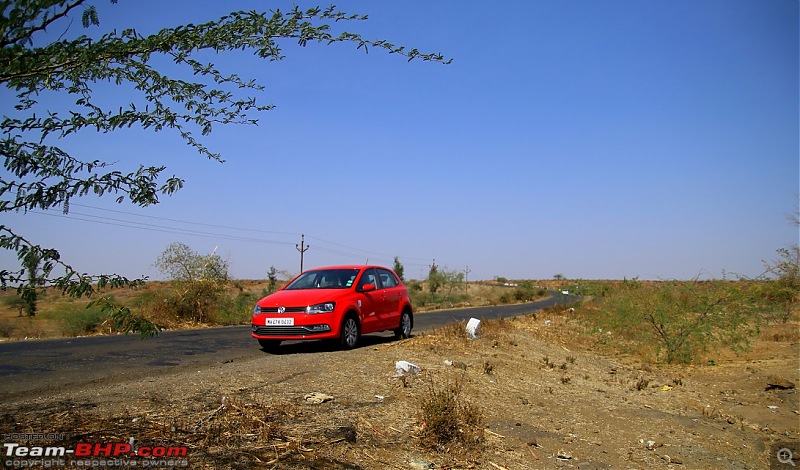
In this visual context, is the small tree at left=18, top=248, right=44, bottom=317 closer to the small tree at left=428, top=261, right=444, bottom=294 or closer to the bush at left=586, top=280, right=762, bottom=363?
the bush at left=586, top=280, right=762, bottom=363

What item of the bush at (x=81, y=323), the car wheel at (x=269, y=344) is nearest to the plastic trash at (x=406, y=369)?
the car wheel at (x=269, y=344)

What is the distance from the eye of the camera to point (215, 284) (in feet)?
70.3

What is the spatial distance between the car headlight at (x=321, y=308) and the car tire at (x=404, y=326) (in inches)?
110

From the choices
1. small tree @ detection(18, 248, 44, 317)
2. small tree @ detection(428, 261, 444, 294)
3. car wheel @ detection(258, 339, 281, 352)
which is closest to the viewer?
small tree @ detection(18, 248, 44, 317)

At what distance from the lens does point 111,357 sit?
1035 centimetres

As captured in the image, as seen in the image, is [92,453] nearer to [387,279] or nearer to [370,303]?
[370,303]

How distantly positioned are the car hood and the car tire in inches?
90.2

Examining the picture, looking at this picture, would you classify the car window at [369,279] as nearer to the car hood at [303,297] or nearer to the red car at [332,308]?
the red car at [332,308]

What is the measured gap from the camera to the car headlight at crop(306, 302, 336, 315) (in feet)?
34.1

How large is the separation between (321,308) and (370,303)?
1.51 meters

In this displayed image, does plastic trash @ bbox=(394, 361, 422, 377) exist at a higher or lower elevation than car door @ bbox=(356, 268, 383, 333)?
lower

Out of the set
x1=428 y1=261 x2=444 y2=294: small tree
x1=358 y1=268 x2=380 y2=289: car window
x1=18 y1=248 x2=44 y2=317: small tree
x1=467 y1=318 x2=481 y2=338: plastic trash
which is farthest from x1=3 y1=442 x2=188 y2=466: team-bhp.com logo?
x1=428 y1=261 x2=444 y2=294: small tree

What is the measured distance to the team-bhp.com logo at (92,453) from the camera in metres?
3.53

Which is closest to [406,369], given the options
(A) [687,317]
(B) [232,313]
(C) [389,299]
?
(C) [389,299]
